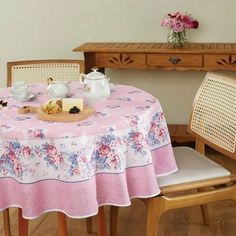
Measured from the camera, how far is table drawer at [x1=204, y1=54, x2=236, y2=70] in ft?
10.5

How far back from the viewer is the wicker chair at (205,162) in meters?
2.01

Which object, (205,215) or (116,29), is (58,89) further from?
(116,29)

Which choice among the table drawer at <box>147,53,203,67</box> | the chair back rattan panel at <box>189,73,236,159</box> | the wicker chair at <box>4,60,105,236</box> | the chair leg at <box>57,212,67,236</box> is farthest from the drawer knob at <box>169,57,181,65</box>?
the chair leg at <box>57,212,67,236</box>

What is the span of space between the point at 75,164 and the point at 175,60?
1783 millimetres

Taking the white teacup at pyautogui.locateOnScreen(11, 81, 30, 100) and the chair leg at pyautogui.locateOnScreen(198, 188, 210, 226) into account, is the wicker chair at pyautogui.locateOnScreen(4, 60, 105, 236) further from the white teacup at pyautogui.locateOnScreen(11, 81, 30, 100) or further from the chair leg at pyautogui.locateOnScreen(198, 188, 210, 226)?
the chair leg at pyautogui.locateOnScreen(198, 188, 210, 226)

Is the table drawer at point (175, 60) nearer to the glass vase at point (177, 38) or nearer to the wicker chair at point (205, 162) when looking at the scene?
the glass vase at point (177, 38)

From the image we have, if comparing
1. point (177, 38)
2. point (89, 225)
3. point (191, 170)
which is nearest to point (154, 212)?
point (191, 170)

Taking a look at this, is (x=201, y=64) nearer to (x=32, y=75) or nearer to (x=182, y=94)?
(x=182, y=94)

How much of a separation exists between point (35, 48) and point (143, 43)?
90 centimetres

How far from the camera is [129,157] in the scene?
1.82 m

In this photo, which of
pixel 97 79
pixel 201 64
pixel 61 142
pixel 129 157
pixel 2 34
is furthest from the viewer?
pixel 2 34

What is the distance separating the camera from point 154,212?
6.54 feet

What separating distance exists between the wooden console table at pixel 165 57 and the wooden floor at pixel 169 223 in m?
0.85

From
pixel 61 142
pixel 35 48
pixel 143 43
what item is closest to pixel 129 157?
pixel 61 142
